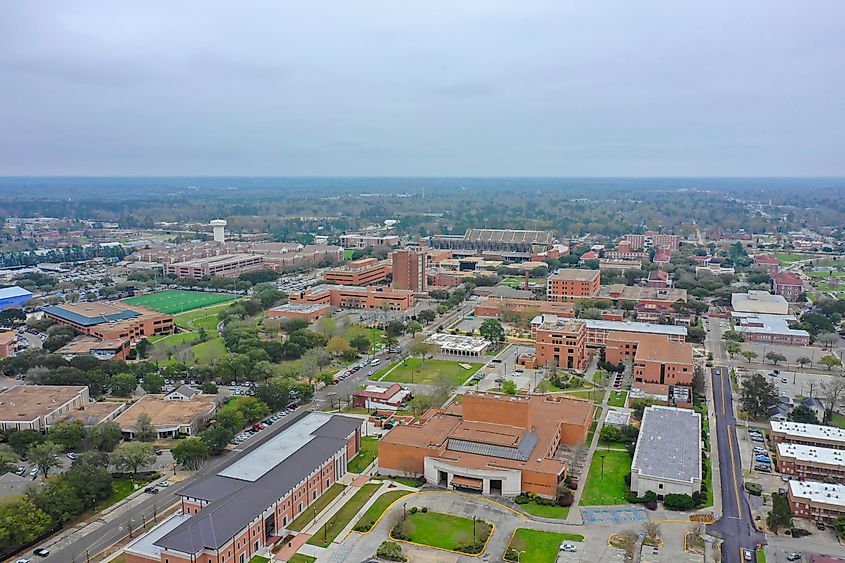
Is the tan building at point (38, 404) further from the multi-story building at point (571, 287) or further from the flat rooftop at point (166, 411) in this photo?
the multi-story building at point (571, 287)

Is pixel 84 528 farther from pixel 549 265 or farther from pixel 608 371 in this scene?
pixel 549 265

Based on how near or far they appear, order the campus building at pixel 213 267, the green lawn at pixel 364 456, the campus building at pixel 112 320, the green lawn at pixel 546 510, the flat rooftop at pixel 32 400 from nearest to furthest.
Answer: the green lawn at pixel 546 510, the green lawn at pixel 364 456, the flat rooftop at pixel 32 400, the campus building at pixel 112 320, the campus building at pixel 213 267

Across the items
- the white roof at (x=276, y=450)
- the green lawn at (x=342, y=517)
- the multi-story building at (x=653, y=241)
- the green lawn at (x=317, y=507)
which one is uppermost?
the multi-story building at (x=653, y=241)

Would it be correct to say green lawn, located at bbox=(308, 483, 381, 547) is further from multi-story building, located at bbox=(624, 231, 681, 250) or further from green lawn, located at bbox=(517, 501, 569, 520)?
multi-story building, located at bbox=(624, 231, 681, 250)

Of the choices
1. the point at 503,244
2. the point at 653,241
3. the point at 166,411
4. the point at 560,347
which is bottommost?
the point at 166,411

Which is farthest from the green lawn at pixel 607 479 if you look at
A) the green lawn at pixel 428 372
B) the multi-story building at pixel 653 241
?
the multi-story building at pixel 653 241

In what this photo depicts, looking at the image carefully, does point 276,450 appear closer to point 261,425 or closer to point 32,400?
point 261,425

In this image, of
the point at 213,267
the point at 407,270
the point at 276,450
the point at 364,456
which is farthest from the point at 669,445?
the point at 213,267

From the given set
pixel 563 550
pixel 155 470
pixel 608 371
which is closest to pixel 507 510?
pixel 563 550
